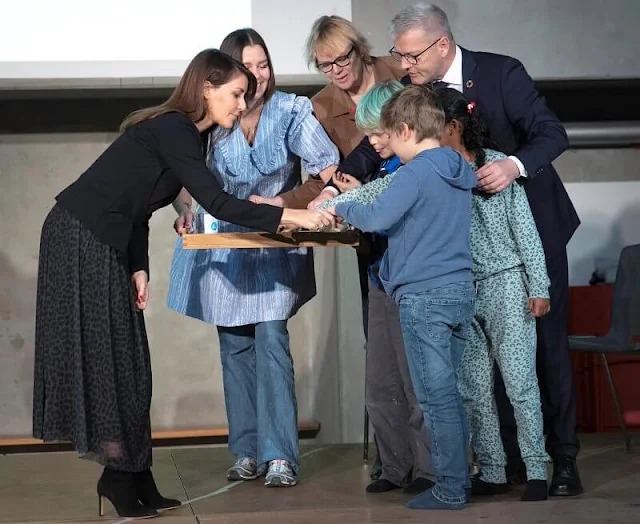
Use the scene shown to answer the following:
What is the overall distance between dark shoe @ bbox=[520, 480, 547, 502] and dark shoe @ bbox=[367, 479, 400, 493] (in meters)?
0.45

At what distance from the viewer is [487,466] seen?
3.25 meters

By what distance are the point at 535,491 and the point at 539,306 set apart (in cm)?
54

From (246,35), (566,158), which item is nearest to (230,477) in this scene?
(246,35)

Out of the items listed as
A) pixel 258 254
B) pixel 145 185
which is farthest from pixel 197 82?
pixel 258 254

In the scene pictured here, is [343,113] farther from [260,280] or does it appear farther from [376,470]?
[376,470]

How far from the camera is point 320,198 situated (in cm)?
337

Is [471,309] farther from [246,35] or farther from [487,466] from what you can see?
[246,35]

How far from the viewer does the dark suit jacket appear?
11.0ft

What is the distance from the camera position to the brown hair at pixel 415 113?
2.97 m

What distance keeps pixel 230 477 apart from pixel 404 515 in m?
0.93

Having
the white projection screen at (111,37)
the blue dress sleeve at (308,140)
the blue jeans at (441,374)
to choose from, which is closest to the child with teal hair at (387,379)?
the blue dress sleeve at (308,140)

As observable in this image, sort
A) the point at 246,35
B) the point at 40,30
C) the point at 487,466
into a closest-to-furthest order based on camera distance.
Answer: the point at 487,466
the point at 246,35
the point at 40,30

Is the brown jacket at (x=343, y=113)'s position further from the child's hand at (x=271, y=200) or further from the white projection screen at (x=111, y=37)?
the white projection screen at (x=111, y=37)

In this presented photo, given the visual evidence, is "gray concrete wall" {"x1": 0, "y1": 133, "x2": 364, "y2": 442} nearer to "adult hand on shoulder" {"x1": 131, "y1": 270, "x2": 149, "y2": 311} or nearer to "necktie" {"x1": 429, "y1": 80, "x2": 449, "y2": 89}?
"necktie" {"x1": 429, "y1": 80, "x2": 449, "y2": 89}
